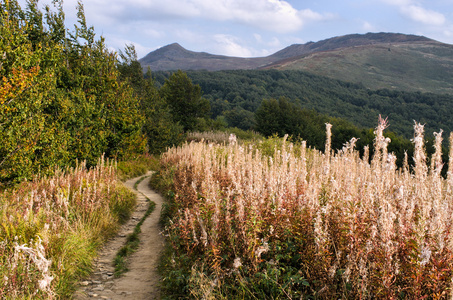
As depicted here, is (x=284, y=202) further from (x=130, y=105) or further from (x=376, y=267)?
(x=130, y=105)

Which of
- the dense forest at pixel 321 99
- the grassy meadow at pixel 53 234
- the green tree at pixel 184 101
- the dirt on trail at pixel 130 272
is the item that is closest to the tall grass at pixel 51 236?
→ the grassy meadow at pixel 53 234

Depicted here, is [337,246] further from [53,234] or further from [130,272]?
[53,234]

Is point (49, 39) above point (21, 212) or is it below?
above

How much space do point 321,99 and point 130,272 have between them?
3589 inches

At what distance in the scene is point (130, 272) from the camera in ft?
18.0

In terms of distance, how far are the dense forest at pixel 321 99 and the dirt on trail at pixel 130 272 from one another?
171 feet

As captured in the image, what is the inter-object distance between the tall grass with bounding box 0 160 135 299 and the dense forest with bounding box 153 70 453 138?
171 feet

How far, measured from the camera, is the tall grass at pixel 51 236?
3.73m

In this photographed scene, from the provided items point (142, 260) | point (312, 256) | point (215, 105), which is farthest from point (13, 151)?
point (215, 105)

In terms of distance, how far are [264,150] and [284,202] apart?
409 inches

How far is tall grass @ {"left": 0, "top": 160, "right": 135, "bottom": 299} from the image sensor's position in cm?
373

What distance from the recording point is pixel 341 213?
345 centimetres

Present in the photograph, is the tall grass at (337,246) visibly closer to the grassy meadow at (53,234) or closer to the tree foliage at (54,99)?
the grassy meadow at (53,234)

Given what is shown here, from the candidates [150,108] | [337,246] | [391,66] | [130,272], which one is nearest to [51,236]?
[130,272]
